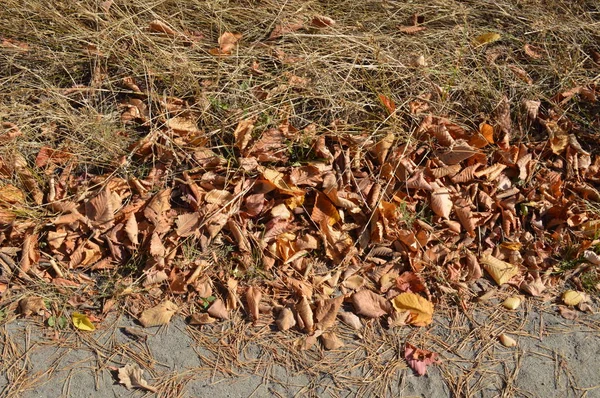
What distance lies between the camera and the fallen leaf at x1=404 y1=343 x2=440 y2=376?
241cm

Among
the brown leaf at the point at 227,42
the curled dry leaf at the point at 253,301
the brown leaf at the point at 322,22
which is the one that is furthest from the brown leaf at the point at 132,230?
the brown leaf at the point at 322,22

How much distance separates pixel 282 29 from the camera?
328cm

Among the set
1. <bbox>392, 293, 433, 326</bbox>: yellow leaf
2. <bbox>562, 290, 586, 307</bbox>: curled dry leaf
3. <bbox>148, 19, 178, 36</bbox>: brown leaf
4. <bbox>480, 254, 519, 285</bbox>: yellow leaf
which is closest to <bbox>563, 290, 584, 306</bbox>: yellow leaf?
<bbox>562, 290, 586, 307</bbox>: curled dry leaf

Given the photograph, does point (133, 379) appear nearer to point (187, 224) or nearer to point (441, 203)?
point (187, 224)

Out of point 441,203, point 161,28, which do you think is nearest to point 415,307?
point 441,203

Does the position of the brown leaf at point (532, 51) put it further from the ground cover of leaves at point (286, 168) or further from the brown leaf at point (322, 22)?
the brown leaf at point (322, 22)

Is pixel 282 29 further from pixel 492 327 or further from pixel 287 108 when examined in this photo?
pixel 492 327

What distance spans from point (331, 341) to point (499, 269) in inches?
31.4

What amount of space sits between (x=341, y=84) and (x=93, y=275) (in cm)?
144

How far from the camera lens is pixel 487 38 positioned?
11.1 ft

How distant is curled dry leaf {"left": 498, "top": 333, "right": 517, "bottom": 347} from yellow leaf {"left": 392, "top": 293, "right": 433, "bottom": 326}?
11.2 inches

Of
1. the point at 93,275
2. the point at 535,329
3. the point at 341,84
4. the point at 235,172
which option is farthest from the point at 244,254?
the point at 535,329

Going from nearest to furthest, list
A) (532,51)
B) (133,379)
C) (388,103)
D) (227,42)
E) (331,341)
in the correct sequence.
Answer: (133,379), (331,341), (388,103), (227,42), (532,51)

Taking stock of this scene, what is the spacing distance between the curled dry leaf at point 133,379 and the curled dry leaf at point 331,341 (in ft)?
2.16
